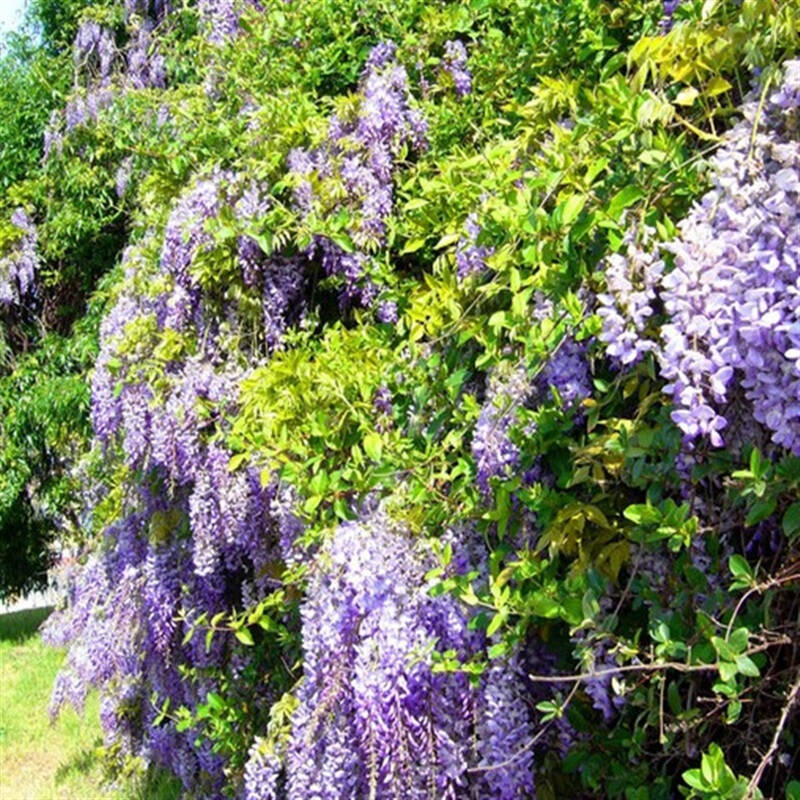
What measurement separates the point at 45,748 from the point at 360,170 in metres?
5.16

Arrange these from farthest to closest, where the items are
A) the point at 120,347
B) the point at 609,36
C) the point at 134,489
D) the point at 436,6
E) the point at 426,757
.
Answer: the point at 134,489
the point at 120,347
the point at 436,6
the point at 609,36
the point at 426,757

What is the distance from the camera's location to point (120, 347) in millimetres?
4371

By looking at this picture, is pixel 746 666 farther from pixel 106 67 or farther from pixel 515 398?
pixel 106 67

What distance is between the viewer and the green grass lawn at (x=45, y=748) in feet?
20.5

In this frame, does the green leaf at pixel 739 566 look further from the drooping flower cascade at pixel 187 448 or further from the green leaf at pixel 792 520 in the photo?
the drooping flower cascade at pixel 187 448

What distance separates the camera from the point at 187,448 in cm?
391

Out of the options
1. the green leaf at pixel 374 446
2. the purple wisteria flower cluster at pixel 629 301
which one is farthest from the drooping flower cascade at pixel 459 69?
the purple wisteria flower cluster at pixel 629 301

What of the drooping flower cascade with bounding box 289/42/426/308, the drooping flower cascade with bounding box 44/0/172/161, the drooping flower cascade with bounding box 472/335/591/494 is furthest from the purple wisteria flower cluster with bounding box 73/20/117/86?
the drooping flower cascade with bounding box 472/335/591/494

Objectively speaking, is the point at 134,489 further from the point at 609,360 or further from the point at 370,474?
→ the point at 609,360

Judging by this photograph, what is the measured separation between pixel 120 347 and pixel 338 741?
6.82 ft

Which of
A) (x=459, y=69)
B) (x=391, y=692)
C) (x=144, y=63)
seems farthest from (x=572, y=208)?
(x=144, y=63)

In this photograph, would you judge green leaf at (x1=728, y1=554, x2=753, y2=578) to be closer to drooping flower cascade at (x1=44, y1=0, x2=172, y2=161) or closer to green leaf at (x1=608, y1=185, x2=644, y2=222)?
green leaf at (x1=608, y1=185, x2=644, y2=222)

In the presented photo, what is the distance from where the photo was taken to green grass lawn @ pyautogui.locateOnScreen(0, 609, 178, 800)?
6.25 metres

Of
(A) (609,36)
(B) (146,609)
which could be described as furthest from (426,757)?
(B) (146,609)
